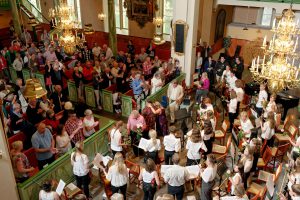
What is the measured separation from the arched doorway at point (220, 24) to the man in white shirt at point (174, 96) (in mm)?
7688

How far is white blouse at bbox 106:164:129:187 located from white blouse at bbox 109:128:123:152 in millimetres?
1331

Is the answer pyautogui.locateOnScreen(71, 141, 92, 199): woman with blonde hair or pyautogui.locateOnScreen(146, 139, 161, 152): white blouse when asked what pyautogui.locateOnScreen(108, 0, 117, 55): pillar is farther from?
pyautogui.locateOnScreen(71, 141, 92, 199): woman with blonde hair

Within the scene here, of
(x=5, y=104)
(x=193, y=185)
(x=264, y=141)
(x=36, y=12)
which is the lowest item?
(x=193, y=185)

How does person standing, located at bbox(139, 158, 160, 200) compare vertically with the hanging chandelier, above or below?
below

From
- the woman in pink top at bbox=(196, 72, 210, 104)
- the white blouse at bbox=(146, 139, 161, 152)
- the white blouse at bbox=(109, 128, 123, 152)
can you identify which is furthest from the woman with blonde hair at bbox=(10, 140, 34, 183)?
the woman in pink top at bbox=(196, 72, 210, 104)

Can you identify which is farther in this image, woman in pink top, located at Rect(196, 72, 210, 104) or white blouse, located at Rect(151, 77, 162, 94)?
white blouse, located at Rect(151, 77, 162, 94)

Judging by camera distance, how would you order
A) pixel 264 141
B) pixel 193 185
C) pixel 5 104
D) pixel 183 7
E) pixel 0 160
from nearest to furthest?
1. pixel 0 160
2. pixel 193 185
3. pixel 264 141
4. pixel 5 104
5. pixel 183 7

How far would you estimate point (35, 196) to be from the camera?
639 cm

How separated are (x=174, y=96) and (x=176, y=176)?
3.99 meters

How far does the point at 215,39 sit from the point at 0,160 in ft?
42.7

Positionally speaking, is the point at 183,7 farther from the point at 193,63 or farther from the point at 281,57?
the point at 281,57

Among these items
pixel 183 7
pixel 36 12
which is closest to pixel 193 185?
pixel 183 7

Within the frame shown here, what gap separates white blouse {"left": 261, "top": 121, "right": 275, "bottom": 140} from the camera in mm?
7777

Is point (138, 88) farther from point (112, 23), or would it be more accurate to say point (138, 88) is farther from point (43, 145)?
point (112, 23)
